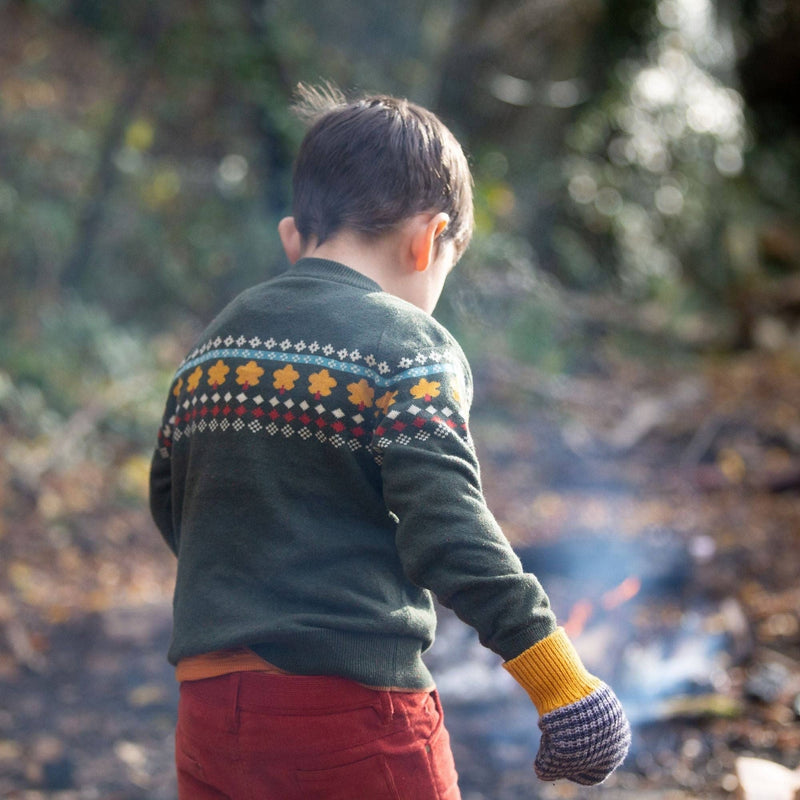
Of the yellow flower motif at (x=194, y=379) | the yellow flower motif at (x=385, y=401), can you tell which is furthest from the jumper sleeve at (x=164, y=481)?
the yellow flower motif at (x=385, y=401)

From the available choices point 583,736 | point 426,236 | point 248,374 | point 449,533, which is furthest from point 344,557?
point 426,236

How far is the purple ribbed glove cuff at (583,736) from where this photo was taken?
144 cm

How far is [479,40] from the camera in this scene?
6.58 meters

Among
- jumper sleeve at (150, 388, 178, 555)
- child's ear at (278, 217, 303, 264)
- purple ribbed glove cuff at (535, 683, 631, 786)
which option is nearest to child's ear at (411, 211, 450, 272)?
child's ear at (278, 217, 303, 264)

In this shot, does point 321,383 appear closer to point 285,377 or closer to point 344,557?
point 285,377

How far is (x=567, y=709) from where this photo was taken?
145cm

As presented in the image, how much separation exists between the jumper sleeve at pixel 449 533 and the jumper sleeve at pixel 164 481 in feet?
1.82

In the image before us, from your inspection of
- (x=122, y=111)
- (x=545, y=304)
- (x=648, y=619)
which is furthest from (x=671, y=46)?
(x=648, y=619)

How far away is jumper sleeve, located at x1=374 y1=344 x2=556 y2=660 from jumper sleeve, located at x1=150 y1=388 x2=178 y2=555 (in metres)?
0.55

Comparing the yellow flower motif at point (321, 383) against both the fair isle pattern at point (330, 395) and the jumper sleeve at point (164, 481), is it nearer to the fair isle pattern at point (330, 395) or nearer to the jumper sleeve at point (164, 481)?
the fair isle pattern at point (330, 395)

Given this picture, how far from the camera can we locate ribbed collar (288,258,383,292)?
1.64m

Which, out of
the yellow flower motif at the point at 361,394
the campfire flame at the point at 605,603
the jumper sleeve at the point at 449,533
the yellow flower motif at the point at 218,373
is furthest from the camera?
the campfire flame at the point at 605,603

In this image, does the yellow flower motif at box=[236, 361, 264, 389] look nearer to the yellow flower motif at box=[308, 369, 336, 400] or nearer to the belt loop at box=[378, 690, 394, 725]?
the yellow flower motif at box=[308, 369, 336, 400]

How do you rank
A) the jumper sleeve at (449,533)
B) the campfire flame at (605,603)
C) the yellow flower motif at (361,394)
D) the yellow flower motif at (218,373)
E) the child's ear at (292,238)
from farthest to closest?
the campfire flame at (605,603) < the child's ear at (292,238) < the yellow flower motif at (218,373) < the yellow flower motif at (361,394) < the jumper sleeve at (449,533)
